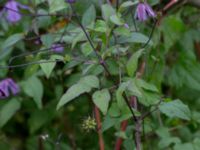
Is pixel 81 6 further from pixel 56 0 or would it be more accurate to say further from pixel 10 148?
pixel 10 148

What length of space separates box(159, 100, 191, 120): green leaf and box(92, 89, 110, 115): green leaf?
0.53 feet

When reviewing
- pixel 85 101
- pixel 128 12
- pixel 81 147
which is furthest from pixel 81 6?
pixel 81 147

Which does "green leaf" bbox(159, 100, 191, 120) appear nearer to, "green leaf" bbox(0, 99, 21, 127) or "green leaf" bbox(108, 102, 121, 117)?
"green leaf" bbox(108, 102, 121, 117)

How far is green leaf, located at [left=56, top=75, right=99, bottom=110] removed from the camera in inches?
54.0

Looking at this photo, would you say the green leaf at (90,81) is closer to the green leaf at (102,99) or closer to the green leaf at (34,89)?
the green leaf at (102,99)

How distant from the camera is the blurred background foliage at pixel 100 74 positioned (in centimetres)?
149

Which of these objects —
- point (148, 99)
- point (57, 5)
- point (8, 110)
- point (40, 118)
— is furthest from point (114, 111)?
point (40, 118)

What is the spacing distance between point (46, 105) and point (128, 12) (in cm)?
66

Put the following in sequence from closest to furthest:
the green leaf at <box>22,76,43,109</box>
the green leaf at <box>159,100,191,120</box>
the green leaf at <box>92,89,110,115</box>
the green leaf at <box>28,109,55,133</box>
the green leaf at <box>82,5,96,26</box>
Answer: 1. the green leaf at <box>92,89,110,115</box>
2. the green leaf at <box>159,100,191,120</box>
3. the green leaf at <box>82,5,96,26</box>
4. the green leaf at <box>22,76,43,109</box>
5. the green leaf at <box>28,109,55,133</box>

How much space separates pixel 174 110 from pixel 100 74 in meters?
0.29

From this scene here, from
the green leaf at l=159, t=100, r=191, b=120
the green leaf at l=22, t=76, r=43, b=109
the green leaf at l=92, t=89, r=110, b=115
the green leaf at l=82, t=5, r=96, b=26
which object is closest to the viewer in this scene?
the green leaf at l=92, t=89, r=110, b=115

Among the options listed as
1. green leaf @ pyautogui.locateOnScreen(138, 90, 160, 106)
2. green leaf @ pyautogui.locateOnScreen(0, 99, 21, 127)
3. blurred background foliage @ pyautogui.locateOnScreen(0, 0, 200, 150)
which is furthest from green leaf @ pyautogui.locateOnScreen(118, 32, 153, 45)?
green leaf @ pyautogui.locateOnScreen(0, 99, 21, 127)

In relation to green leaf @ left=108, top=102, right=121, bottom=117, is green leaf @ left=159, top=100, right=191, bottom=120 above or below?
below

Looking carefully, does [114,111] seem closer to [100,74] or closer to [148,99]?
[148,99]
